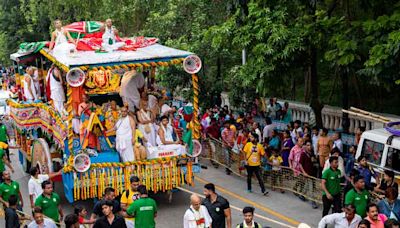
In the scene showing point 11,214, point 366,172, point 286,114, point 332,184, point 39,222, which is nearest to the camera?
point 39,222

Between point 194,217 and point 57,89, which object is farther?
point 57,89

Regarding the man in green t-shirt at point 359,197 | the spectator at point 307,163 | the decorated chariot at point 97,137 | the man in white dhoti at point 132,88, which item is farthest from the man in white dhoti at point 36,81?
the man in green t-shirt at point 359,197

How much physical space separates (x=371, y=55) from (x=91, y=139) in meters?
6.17

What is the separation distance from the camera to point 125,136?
1429 cm

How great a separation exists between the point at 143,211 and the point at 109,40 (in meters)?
5.66

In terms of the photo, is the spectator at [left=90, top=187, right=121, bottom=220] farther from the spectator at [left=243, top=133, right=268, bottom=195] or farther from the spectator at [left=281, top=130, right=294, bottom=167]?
the spectator at [left=281, top=130, right=294, bottom=167]

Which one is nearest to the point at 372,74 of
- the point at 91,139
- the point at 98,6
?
the point at 91,139

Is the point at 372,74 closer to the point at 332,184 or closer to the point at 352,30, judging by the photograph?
the point at 352,30

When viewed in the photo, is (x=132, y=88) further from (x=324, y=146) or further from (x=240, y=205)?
(x=324, y=146)

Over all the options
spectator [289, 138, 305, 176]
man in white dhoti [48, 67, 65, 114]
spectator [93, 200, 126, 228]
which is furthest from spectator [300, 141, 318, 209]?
spectator [93, 200, 126, 228]

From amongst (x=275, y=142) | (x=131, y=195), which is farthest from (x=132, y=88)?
(x=131, y=195)

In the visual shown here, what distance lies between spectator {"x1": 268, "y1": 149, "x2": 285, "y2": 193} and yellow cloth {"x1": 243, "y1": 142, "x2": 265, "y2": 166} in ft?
1.79

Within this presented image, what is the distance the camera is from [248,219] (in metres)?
9.50

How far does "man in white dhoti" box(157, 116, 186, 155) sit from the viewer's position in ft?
48.0
